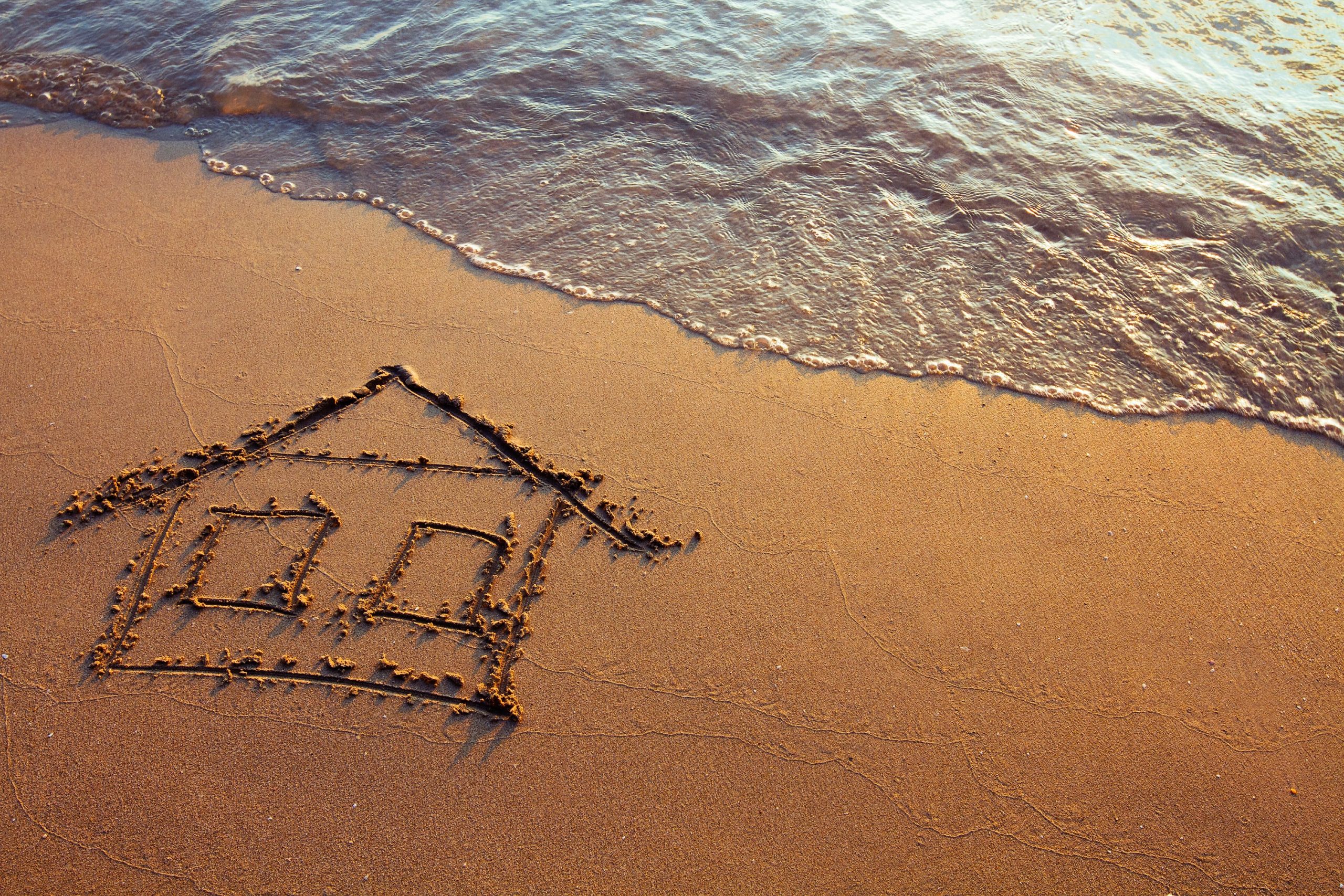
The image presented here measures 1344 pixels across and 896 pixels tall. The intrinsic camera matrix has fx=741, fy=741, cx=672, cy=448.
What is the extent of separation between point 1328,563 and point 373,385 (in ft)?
15.1

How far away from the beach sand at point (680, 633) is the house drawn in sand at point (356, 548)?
0.03m

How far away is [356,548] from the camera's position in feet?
10.8

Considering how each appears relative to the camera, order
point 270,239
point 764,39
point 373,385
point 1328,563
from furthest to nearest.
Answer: point 764,39 < point 270,239 < point 373,385 < point 1328,563

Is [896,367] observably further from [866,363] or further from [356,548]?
[356,548]

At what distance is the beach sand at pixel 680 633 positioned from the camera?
2578 millimetres

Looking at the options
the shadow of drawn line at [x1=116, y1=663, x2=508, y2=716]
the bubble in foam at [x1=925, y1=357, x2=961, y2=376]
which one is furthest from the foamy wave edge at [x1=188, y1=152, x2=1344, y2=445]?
the shadow of drawn line at [x1=116, y1=663, x2=508, y2=716]

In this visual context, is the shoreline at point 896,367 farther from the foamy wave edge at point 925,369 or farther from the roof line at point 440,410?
the roof line at point 440,410

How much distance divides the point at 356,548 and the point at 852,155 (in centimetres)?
423

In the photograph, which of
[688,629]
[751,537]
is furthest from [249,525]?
[751,537]

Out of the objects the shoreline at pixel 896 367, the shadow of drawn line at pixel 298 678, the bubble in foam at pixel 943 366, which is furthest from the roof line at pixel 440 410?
the bubble in foam at pixel 943 366

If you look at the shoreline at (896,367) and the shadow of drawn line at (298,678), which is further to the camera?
the shoreline at (896,367)

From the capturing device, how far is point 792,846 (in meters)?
2.58

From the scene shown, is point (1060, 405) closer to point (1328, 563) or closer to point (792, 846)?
point (1328, 563)

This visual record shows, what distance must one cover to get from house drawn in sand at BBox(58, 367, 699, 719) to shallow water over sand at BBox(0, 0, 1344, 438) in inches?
56.4
